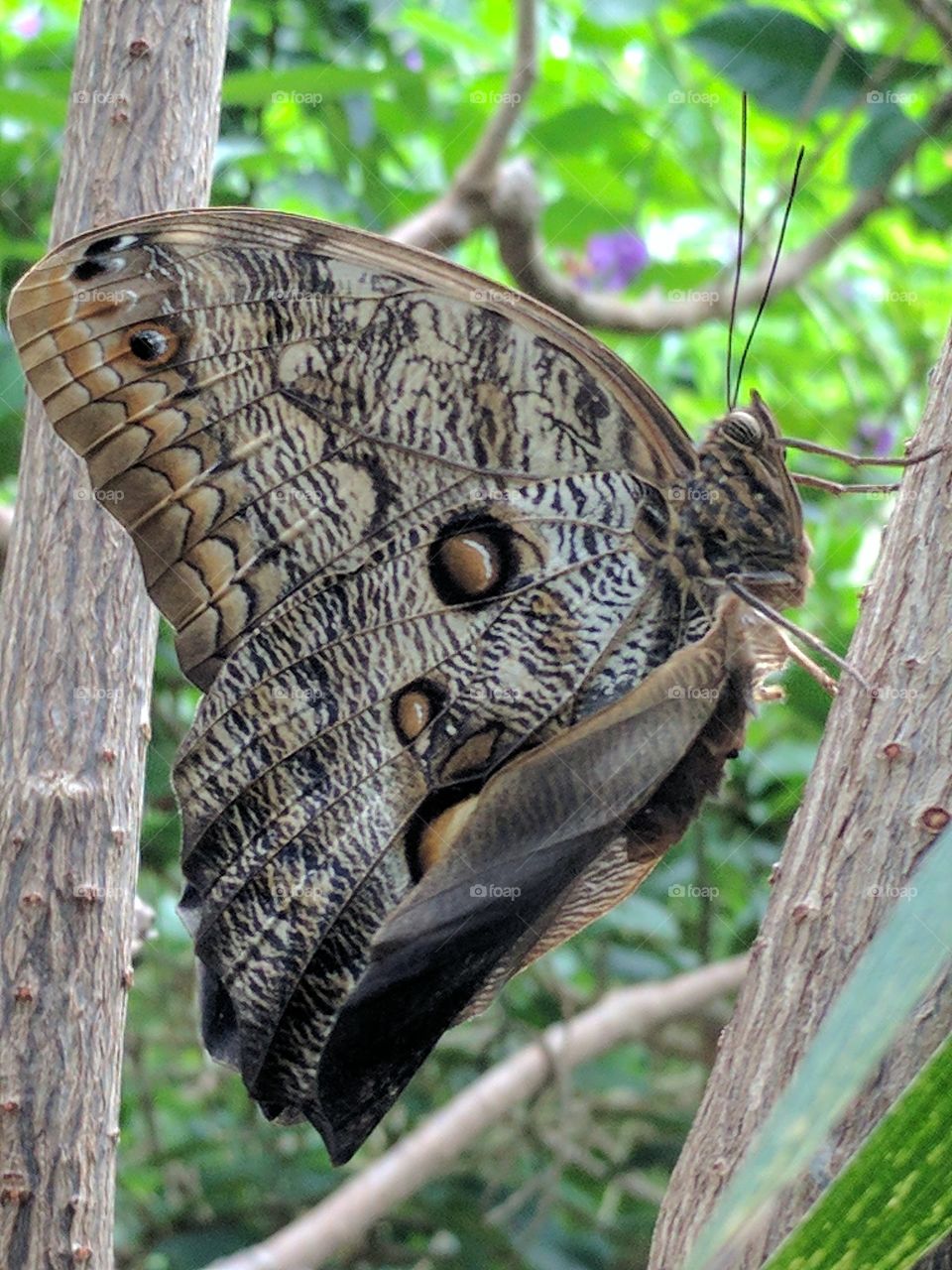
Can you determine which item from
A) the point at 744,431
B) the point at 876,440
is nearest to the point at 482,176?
the point at 876,440

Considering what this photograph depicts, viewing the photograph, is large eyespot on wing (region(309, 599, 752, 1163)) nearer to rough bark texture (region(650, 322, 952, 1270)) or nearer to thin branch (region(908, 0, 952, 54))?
rough bark texture (region(650, 322, 952, 1270))

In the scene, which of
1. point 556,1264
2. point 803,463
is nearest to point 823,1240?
point 556,1264

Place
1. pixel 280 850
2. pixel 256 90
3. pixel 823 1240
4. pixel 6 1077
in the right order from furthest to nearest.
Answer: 1. pixel 256 90
2. pixel 280 850
3. pixel 6 1077
4. pixel 823 1240

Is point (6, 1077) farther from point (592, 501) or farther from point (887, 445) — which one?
point (887, 445)

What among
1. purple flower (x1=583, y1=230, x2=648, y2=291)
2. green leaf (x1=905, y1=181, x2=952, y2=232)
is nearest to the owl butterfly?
green leaf (x1=905, y1=181, x2=952, y2=232)

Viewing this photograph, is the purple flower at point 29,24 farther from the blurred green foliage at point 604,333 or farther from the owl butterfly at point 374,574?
the owl butterfly at point 374,574

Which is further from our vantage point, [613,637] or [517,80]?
[517,80]
